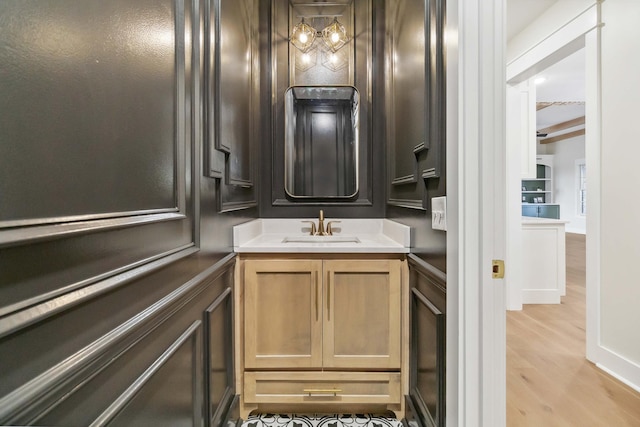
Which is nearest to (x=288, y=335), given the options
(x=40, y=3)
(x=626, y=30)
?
(x=40, y=3)

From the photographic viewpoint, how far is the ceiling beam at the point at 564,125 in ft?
23.3

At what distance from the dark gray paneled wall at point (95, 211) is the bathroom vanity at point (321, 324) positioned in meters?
0.61

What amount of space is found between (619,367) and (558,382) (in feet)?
1.29

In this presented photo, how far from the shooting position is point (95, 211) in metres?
0.60

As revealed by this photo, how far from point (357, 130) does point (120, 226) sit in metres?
1.83

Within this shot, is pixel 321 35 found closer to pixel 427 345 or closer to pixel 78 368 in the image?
pixel 427 345

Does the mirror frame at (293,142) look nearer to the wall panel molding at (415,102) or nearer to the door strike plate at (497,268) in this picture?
the wall panel molding at (415,102)

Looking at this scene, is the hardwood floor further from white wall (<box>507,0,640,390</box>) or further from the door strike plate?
the door strike plate

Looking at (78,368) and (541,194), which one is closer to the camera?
(78,368)

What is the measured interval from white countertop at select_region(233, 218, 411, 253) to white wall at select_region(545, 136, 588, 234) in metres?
9.58

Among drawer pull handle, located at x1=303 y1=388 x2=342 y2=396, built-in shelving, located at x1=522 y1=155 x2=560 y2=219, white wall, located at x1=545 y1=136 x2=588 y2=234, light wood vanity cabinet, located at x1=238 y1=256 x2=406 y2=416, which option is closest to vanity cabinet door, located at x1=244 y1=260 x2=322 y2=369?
light wood vanity cabinet, located at x1=238 y1=256 x2=406 y2=416

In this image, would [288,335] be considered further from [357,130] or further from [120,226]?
[357,130]

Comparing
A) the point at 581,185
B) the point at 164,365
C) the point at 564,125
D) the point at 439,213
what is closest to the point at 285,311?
the point at 164,365

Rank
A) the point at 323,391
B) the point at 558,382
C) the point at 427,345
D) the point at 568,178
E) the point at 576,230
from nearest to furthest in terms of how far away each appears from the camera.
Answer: the point at 427,345, the point at 323,391, the point at 558,382, the point at 576,230, the point at 568,178
